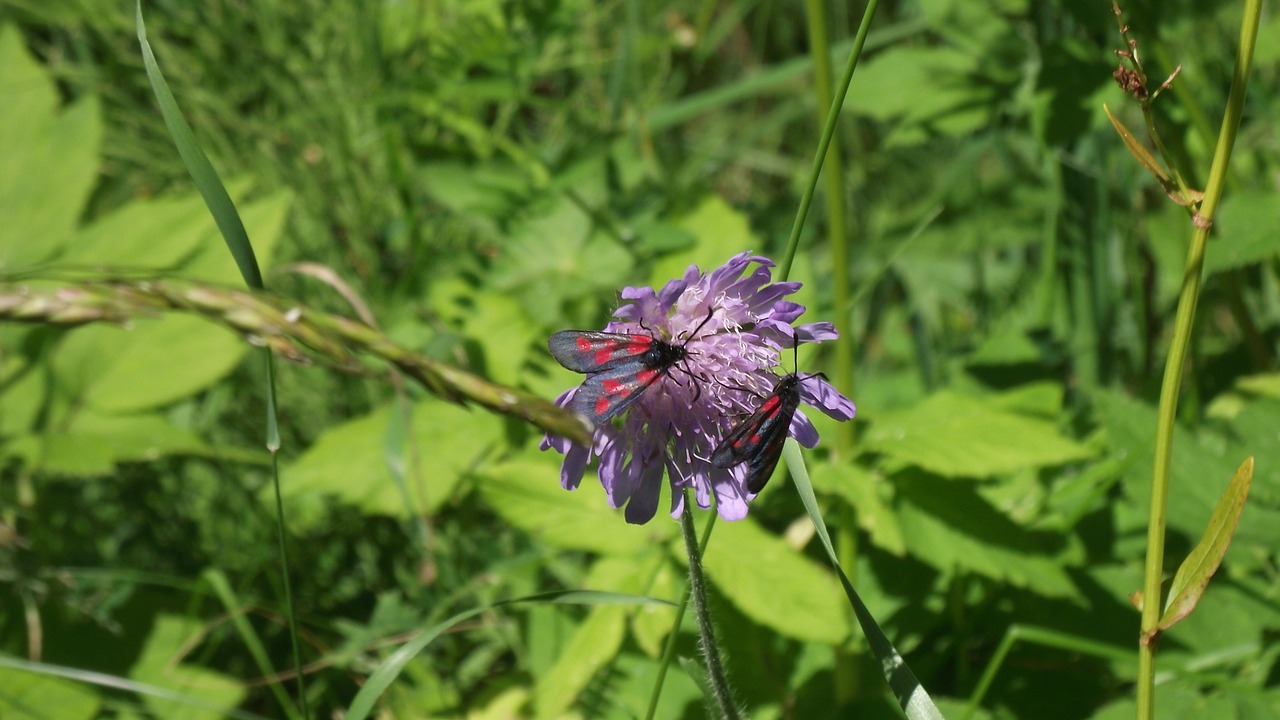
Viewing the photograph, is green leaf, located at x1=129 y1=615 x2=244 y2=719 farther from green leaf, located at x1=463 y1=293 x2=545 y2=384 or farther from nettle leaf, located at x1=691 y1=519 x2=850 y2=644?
nettle leaf, located at x1=691 y1=519 x2=850 y2=644

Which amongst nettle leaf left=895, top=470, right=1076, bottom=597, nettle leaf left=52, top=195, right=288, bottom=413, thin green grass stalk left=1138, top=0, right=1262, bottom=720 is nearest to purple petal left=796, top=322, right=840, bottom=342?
thin green grass stalk left=1138, top=0, right=1262, bottom=720

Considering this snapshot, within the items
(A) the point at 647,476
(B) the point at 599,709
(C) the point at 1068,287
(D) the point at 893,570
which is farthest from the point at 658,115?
(A) the point at 647,476

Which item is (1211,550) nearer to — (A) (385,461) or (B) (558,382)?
(B) (558,382)

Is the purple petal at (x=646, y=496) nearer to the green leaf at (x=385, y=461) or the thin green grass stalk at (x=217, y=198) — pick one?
the thin green grass stalk at (x=217, y=198)

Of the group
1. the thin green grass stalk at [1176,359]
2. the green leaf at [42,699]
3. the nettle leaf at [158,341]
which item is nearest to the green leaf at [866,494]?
the thin green grass stalk at [1176,359]

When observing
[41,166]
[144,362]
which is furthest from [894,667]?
[41,166]
